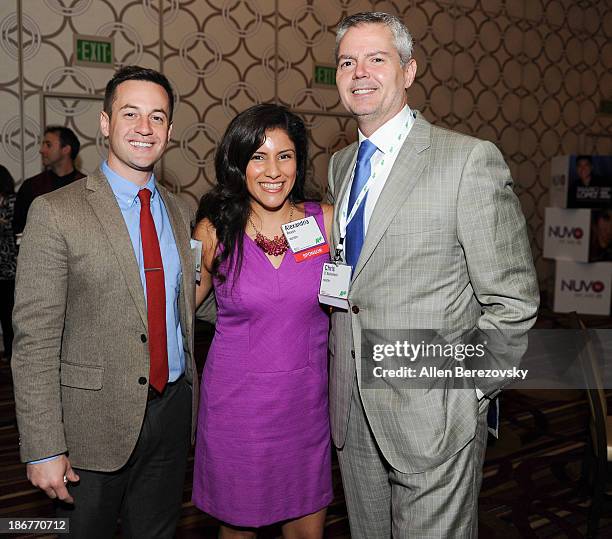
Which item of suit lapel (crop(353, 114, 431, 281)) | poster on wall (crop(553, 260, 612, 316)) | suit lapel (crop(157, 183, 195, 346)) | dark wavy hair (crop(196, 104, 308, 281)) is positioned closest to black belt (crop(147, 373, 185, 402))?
suit lapel (crop(157, 183, 195, 346))

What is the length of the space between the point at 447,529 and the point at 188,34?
5.63m

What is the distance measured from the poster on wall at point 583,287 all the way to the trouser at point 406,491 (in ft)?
20.2

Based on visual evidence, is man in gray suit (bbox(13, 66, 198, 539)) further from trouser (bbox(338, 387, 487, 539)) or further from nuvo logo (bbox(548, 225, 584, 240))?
nuvo logo (bbox(548, 225, 584, 240))

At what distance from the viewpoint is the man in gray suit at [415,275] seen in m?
1.63

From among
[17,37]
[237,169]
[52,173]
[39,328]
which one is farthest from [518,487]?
[17,37]

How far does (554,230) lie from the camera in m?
7.43

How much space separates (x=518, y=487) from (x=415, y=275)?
6.82ft

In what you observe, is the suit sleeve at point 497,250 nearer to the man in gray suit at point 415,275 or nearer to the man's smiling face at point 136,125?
the man in gray suit at point 415,275

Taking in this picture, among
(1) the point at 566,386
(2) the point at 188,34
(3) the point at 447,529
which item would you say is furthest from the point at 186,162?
(3) the point at 447,529

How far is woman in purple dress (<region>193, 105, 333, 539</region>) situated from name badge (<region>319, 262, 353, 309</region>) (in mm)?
139

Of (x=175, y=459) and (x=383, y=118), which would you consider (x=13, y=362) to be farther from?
(x=383, y=118)

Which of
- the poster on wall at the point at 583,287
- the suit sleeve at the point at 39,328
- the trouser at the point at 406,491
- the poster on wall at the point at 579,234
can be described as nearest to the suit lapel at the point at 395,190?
the trouser at the point at 406,491

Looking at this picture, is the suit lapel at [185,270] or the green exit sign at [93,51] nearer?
the suit lapel at [185,270]

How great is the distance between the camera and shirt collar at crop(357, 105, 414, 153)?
1822 mm
